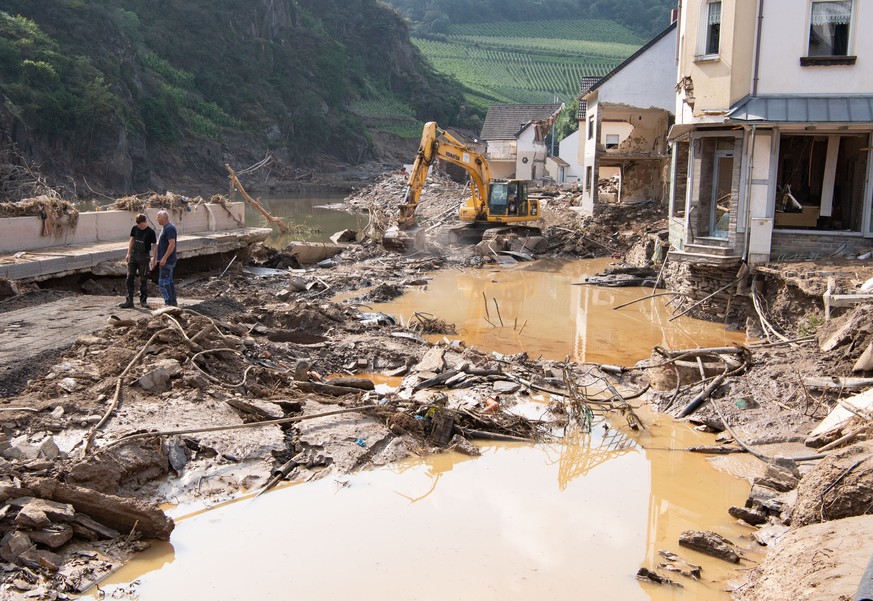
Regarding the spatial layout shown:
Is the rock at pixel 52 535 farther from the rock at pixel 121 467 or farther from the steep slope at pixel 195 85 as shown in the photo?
the steep slope at pixel 195 85

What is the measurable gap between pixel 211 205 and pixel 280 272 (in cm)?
309

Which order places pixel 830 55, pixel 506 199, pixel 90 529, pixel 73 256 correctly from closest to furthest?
pixel 90 529 < pixel 73 256 < pixel 830 55 < pixel 506 199

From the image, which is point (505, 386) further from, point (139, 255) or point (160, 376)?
point (139, 255)

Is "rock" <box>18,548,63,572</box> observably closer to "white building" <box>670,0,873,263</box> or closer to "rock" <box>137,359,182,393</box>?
"rock" <box>137,359,182,393</box>

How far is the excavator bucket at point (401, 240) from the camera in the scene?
24875mm

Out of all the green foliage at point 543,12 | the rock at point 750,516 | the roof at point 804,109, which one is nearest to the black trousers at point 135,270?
the rock at point 750,516

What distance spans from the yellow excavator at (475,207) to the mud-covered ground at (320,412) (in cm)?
1022

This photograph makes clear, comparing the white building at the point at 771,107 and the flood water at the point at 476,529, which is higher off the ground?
the white building at the point at 771,107

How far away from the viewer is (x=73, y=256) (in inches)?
588

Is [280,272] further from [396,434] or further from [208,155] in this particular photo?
[208,155]

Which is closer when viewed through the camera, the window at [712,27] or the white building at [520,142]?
the window at [712,27]

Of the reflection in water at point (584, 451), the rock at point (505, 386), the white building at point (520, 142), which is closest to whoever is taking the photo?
the reflection in water at point (584, 451)

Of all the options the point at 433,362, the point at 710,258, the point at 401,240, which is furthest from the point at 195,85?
the point at 433,362

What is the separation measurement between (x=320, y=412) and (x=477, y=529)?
280 cm
